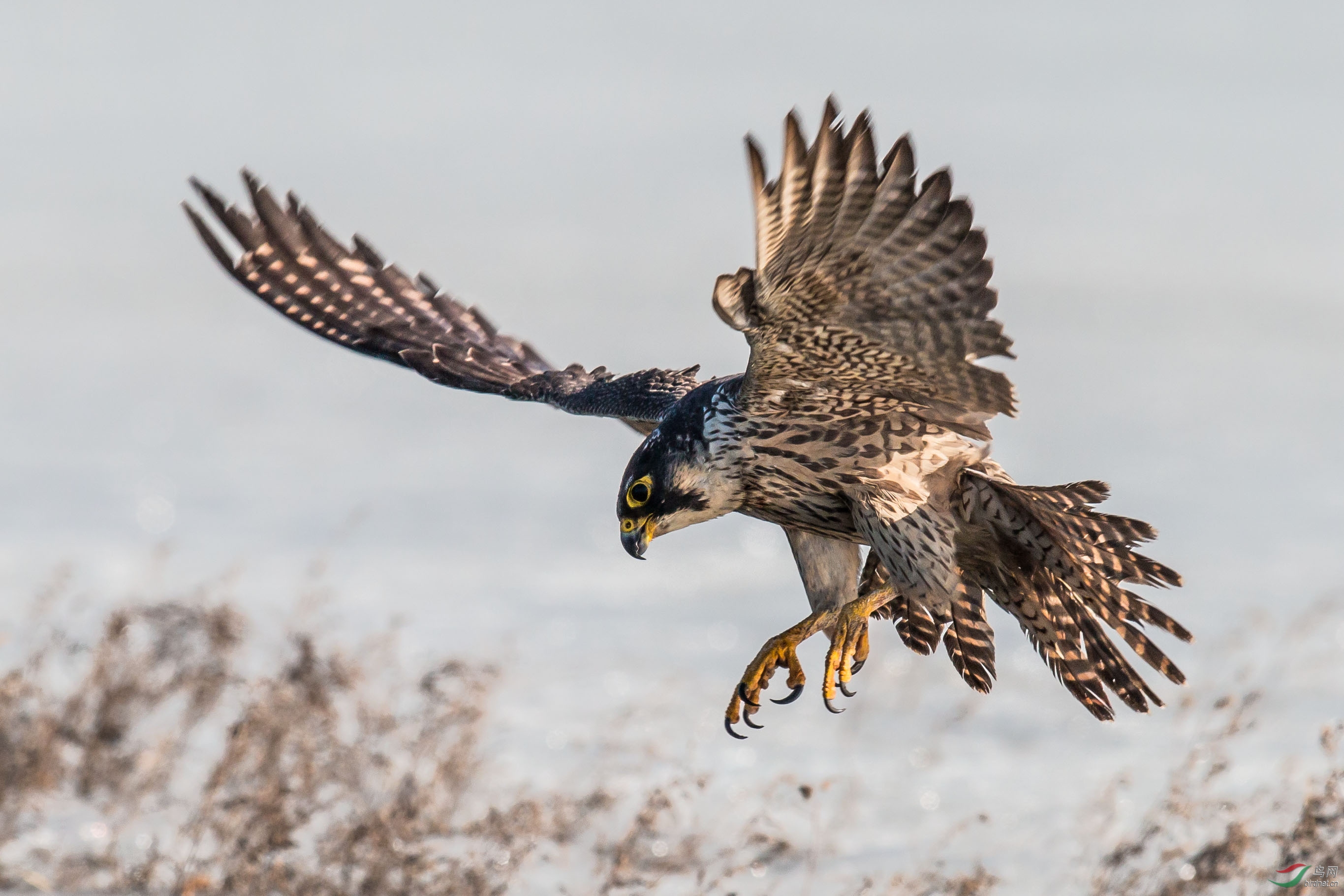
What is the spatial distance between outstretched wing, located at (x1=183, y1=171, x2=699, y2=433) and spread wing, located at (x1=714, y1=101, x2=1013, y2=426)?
1.43 m

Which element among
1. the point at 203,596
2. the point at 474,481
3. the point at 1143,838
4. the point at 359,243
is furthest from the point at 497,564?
the point at 1143,838

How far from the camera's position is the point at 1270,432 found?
14352 millimetres

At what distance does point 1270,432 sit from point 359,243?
33.4 feet

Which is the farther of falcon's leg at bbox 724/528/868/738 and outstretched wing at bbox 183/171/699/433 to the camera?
outstretched wing at bbox 183/171/699/433

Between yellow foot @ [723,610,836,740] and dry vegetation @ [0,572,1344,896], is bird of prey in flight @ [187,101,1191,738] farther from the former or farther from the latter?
dry vegetation @ [0,572,1344,896]

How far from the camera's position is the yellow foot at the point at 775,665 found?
4.85 meters

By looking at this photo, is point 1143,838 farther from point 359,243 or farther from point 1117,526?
point 359,243

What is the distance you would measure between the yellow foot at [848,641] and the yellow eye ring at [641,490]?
0.69 m

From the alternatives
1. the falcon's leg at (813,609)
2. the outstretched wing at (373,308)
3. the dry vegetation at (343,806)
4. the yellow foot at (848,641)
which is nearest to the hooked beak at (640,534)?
the falcon's leg at (813,609)

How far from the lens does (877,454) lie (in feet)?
15.4

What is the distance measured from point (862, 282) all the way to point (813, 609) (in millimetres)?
1346

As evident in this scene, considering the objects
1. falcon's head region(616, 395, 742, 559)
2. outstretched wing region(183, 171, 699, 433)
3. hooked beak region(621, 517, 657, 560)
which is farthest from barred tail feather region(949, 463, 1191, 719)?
outstretched wing region(183, 171, 699, 433)

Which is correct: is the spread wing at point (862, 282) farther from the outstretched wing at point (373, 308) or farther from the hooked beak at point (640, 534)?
the outstretched wing at point (373, 308)

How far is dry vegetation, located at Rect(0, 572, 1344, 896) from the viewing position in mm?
5422
